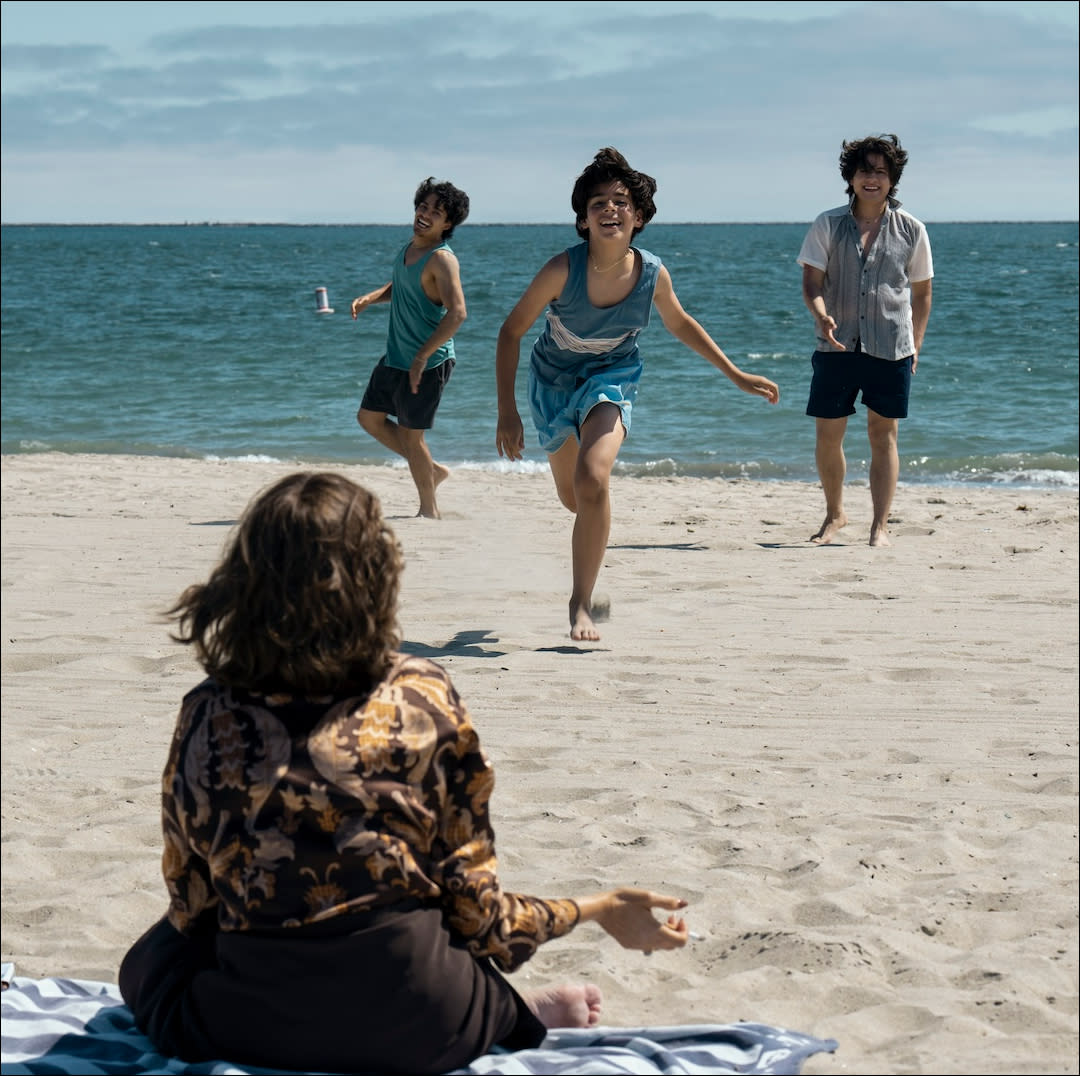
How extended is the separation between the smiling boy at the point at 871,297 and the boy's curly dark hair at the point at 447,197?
184 cm

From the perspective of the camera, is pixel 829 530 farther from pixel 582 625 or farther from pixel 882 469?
pixel 582 625

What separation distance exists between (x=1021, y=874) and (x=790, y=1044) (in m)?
1.05

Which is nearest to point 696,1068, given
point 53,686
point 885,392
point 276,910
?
point 276,910

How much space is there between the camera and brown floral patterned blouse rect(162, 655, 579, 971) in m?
2.21

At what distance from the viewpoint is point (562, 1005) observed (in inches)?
105

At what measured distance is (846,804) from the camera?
386 centimetres

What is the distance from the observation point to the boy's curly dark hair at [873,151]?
705cm

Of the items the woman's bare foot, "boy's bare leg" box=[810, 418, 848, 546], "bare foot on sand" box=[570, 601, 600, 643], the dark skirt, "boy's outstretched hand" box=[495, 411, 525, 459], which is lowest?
the woman's bare foot

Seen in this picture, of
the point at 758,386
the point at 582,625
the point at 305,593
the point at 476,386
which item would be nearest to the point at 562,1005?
the point at 305,593

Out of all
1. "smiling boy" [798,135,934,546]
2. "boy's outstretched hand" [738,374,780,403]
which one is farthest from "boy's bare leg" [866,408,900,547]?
"boy's outstretched hand" [738,374,780,403]

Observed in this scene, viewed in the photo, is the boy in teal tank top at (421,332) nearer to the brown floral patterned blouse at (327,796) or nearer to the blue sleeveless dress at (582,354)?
the blue sleeveless dress at (582,354)

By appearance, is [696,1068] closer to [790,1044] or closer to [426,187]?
[790,1044]

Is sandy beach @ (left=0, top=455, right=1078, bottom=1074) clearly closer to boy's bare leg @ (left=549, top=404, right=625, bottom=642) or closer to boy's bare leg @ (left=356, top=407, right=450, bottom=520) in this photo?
boy's bare leg @ (left=549, top=404, right=625, bottom=642)

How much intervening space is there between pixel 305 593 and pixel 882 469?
5891 mm
